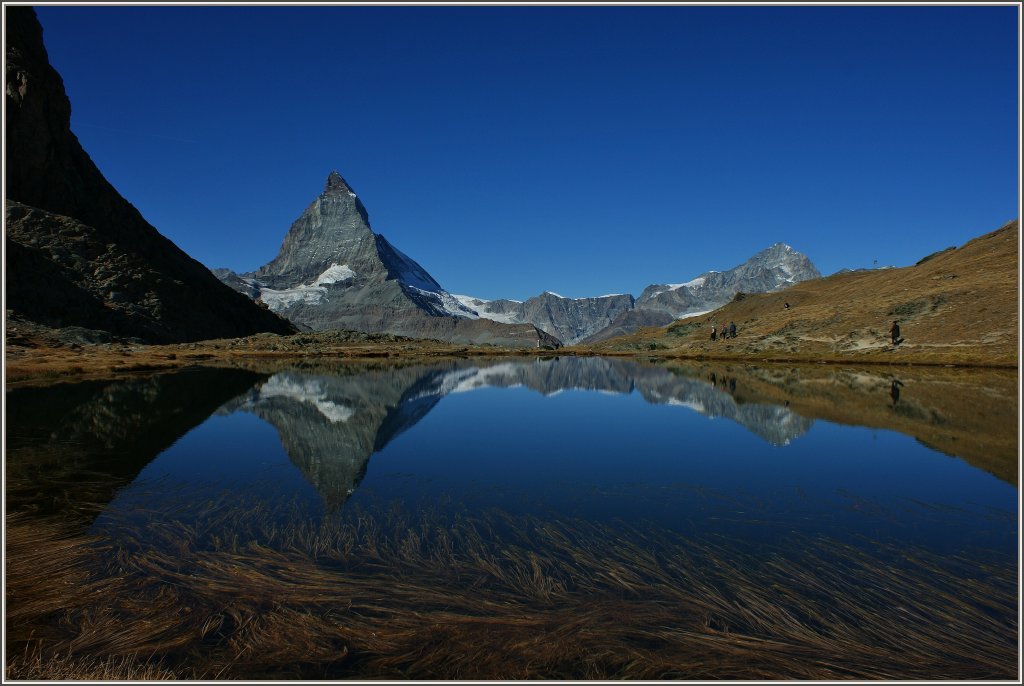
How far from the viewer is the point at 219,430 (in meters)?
28.0

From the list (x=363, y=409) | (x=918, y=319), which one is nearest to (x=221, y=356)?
(x=363, y=409)

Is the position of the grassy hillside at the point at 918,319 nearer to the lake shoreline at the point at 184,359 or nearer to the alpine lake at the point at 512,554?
the lake shoreline at the point at 184,359

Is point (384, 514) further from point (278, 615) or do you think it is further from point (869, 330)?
point (869, 330)

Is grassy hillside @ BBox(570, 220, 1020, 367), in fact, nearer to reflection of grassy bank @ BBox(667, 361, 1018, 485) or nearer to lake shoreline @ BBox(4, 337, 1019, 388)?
lake shoreline @ BBox(4, 337, 1019, 388)

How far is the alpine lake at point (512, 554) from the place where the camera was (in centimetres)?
849

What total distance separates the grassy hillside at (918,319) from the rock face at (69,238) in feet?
439

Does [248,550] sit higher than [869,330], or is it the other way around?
[869,330]

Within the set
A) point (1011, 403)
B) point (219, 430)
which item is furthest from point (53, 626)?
point (1011, 403)

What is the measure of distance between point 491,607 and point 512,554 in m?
2.47

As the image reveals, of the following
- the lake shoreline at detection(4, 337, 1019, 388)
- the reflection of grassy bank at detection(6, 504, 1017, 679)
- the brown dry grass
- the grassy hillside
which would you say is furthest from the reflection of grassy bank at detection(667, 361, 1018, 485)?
the brown dry grass

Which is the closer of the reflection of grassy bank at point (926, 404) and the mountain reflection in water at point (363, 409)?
the mountain reflection in water at point (363, 409)

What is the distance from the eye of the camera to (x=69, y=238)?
141 metres

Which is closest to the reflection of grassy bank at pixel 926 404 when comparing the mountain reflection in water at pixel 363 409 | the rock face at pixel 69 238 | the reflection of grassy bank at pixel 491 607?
the mountain reflection in water at pixel 363 409

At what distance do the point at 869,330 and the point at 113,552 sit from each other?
113 meters
